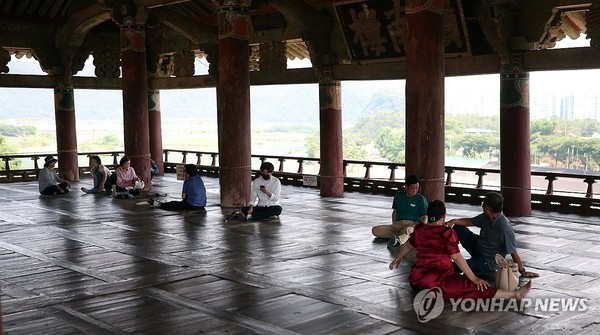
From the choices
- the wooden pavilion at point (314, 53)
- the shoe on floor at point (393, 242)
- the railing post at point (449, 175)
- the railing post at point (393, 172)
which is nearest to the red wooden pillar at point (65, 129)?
the wooden pavilion at point (314, 53)

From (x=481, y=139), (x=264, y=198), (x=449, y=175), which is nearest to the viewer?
(x=264, y=198)

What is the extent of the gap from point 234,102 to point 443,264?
742cm

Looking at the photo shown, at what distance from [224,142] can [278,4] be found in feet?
10.5

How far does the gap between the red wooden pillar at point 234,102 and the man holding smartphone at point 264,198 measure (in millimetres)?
1633

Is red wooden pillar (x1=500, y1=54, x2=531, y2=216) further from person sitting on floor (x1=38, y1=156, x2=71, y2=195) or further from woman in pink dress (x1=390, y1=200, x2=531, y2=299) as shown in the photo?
person sitting on floor (x1=38, y1=156, x2=71, y2=195)

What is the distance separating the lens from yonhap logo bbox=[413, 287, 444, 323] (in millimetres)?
5574

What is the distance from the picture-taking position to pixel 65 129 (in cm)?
1925

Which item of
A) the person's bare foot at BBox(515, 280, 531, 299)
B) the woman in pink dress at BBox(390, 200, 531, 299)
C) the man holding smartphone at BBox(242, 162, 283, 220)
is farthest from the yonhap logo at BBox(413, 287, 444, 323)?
the man holding smartphone at BBox(242, 162, 283, 220)

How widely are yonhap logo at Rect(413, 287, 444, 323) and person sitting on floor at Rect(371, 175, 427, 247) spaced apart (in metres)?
2.60

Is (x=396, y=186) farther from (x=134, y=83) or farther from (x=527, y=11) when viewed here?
(x=134, y=83)

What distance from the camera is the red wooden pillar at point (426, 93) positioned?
8953 mm

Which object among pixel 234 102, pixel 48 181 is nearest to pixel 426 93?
pixel 234 102

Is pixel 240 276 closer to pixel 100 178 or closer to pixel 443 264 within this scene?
pixel 443 264

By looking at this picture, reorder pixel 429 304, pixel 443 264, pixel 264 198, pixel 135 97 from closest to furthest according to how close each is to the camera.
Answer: pixel 429 304, pixel 443 264, pixel 264 198, pixel 135 97
